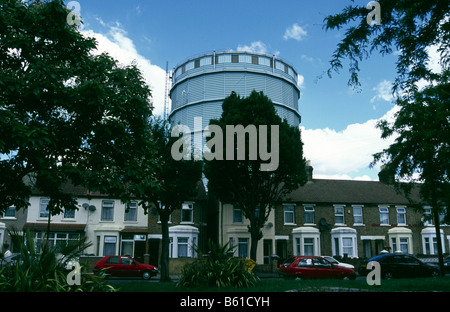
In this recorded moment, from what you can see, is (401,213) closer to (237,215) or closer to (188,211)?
(237,215)

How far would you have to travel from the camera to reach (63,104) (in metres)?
12.0

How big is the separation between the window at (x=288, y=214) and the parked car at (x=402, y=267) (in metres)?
15.3

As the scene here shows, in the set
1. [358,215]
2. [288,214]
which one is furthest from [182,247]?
[358,215]

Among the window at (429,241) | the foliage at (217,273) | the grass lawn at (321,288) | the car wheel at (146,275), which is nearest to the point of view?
the grass lawn at (321,288)

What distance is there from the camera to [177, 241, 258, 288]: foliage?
13.0m

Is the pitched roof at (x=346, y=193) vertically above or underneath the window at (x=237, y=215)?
above

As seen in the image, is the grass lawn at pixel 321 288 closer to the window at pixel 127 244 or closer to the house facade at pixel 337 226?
the window at pixel 127 244

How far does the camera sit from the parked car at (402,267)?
2348 centimetres

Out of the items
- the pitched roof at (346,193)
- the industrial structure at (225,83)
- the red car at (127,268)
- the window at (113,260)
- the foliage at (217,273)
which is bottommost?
the red car at (127,268)

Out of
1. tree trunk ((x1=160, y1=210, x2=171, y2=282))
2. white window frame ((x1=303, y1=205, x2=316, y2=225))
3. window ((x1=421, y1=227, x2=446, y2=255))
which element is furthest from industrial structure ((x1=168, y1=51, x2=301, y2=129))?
tree trunk ((x1=160, y1=210, x2=171, y2=282))

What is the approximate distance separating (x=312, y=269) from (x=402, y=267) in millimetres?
6288

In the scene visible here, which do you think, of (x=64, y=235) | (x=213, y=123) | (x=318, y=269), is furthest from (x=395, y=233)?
(x=64, y=235)

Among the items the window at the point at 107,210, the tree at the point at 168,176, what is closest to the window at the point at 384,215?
the tree at the point at 168,176

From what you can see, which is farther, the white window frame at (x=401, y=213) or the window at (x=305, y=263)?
the white window frame at (x=401, y=213)
